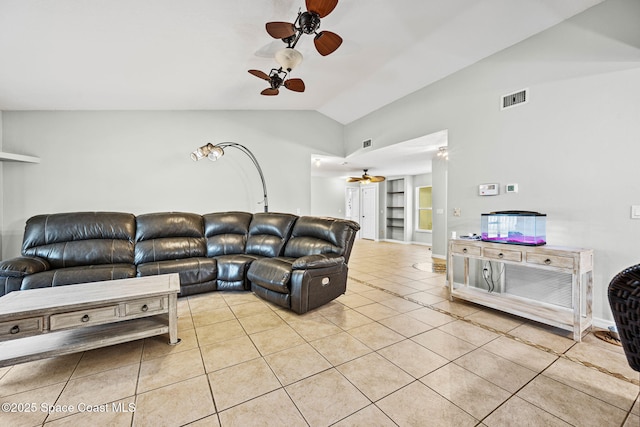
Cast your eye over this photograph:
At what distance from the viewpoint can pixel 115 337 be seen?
201cm

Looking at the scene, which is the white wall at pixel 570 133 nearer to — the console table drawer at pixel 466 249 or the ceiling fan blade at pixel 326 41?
the console table drawer at pixel 466 249

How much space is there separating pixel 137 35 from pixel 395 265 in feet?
17.0

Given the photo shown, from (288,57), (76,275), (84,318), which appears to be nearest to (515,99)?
(288,57)

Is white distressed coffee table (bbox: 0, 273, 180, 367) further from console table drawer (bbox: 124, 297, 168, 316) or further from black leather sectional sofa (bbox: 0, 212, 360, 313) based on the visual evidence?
black leather sectional sofa (bbox: 0, 212, 360, 313)

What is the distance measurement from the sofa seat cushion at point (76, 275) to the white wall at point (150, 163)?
62.8 inches

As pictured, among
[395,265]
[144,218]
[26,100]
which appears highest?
[26,100]

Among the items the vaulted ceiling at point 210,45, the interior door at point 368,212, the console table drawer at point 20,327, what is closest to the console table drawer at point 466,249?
the vaulted ceiling at point 210,45

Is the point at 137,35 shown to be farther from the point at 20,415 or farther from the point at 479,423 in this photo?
the point at 479,423

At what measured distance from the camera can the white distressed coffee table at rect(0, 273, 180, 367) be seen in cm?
178

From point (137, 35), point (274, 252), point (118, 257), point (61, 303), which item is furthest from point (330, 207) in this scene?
point (61, 303)

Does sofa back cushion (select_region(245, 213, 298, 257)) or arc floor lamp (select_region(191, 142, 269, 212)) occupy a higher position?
arc floor lamp (select_region(191, 142, 269, 212))

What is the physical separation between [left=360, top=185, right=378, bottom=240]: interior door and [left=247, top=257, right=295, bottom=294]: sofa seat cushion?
6656 mm

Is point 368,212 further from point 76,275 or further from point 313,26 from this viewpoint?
point 76,275

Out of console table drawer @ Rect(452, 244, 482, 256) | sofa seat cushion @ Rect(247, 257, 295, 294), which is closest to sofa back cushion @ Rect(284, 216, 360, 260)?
sofa seat cushion @ Rect(247, 257, 295, 294)
